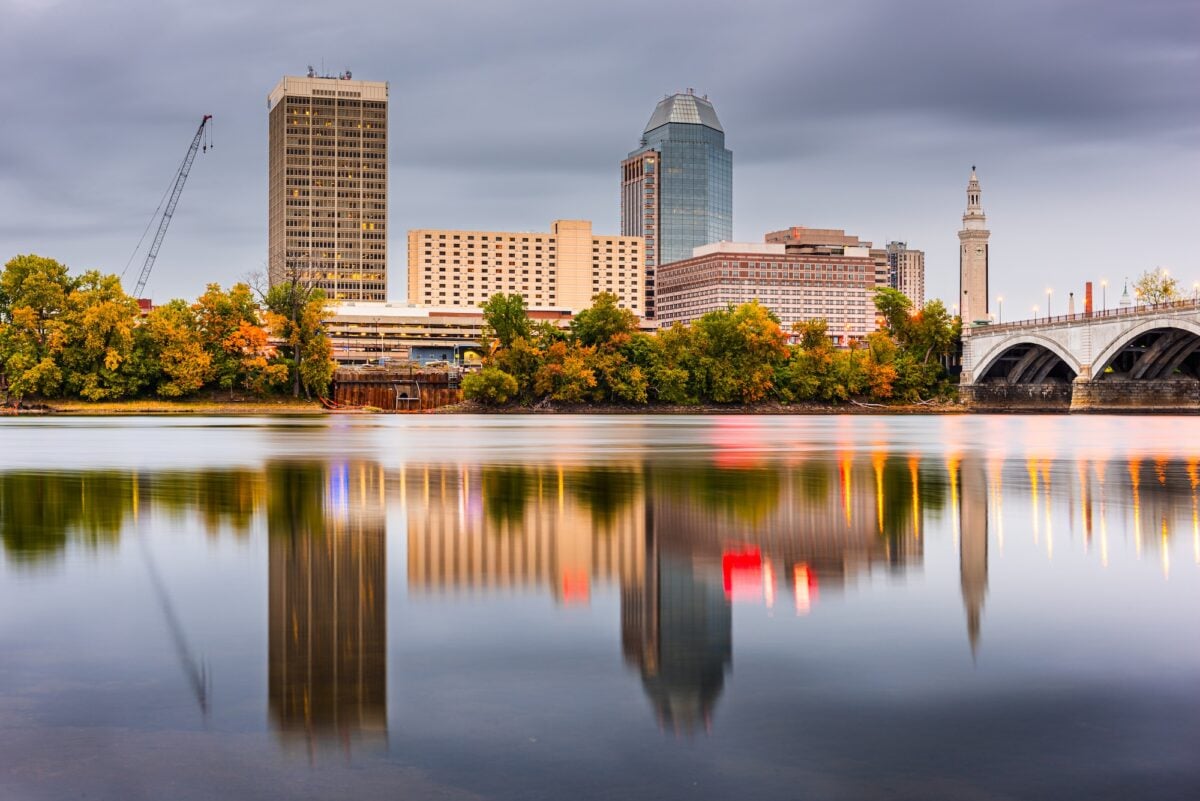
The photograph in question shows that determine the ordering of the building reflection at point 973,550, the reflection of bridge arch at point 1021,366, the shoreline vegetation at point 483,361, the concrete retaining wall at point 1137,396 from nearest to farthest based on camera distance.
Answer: the building reflection at point 973,550
the shoreline vegetation at point 483,361
the concrete retaining wall at point 1137,396
the reflection of bridge arch at point 1021,366

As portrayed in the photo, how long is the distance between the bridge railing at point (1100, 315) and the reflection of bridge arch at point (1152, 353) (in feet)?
4.07

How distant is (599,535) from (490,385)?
113 m

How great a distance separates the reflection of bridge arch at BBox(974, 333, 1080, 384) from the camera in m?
159

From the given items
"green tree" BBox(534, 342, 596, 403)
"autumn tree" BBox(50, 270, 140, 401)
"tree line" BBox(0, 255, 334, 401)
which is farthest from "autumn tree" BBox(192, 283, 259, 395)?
"green tree" BBox(534, 342, 596, 403)

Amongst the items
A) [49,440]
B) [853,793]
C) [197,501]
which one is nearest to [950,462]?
[197,501]

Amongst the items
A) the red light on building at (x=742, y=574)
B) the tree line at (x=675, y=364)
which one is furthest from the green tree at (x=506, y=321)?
the red light on building at (x=742, y=574)

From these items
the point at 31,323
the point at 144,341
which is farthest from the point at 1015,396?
the point at 31,323

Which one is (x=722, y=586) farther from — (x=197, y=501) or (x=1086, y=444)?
(x=1086, y=444)

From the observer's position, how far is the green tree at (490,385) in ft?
421

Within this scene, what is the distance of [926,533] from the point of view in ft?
57.6

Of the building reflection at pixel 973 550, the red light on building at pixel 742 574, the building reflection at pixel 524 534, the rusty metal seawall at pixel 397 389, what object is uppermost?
the rusty metal seawall at pixel 397 389

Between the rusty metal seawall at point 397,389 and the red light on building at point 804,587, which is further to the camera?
the rusty metal seawall at point 397,389

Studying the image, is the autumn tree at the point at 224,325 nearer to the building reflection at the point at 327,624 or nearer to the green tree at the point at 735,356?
the green tree at the point at 735,356

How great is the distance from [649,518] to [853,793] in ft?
42.9
